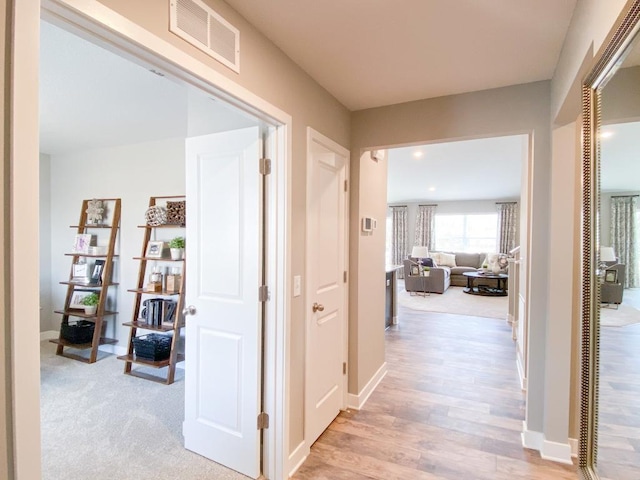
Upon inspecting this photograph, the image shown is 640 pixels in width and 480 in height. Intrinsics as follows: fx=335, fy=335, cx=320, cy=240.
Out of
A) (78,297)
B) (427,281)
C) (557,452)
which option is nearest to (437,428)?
(557,452)

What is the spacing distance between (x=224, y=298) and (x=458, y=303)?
6.12 meters

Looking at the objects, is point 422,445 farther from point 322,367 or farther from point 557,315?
point 557,315

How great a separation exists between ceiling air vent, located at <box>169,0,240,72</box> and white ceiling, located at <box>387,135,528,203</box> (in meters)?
2.29

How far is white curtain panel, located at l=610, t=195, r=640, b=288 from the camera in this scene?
44.5 inches

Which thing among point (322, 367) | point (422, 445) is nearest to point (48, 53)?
point (322, 367)

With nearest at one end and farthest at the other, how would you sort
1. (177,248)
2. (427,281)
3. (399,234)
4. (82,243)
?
(177,248), (82,243), (427,281), (399,234)

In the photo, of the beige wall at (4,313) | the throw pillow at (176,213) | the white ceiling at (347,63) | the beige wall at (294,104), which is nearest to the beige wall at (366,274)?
the beige wall at (294,104)

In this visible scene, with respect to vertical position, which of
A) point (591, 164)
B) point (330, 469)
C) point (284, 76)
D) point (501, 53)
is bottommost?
point (330, 469)

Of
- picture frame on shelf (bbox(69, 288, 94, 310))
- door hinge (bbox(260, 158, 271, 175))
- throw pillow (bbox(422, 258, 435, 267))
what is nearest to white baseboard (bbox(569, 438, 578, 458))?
door hinge (bbox(260, 158, 271, 175))

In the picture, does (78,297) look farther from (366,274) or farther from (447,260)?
(447,260)

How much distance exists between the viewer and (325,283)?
2365 mm

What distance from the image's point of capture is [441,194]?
30.8 feet

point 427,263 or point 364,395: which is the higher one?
point 427,263

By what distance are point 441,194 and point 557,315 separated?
25.6 feet
